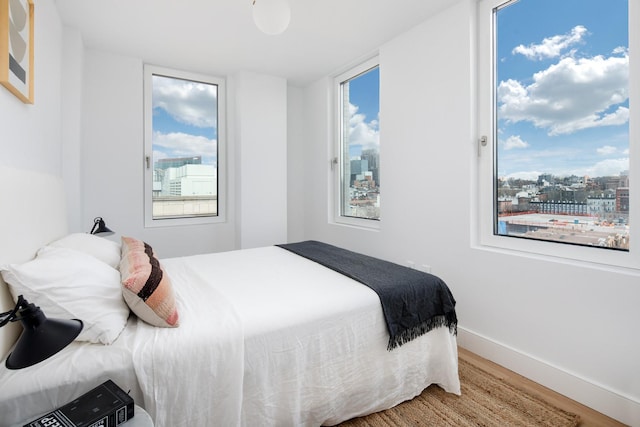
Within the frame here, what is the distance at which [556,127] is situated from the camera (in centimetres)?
205

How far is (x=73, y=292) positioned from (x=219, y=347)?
580mm

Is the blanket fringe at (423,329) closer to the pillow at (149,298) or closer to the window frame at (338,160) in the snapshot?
the pillow at (149,298)

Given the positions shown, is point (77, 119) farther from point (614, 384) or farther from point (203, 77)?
point (614, 384)

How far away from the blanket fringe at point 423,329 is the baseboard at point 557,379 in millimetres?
640

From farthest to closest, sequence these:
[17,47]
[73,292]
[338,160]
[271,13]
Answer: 1. [338,160]
2. [271,13]
3. [17,47]
4. [73,292]

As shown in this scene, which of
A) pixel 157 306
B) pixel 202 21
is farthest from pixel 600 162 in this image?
pixel 202 21

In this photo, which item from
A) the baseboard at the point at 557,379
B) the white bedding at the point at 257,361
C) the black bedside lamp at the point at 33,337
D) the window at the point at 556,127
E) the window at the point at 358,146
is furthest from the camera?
the window at the point at 358,146

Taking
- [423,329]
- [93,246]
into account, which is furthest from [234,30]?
[423,329]

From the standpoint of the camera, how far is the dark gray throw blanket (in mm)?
1738

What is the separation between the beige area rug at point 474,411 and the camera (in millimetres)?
1691

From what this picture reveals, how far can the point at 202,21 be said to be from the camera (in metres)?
2.71

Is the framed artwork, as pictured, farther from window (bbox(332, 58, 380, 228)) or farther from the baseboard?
the baseboard

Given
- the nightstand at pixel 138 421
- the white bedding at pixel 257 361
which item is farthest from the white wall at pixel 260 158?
the nightstand at pixel 138 421

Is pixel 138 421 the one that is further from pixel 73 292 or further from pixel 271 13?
pixel 271 13
